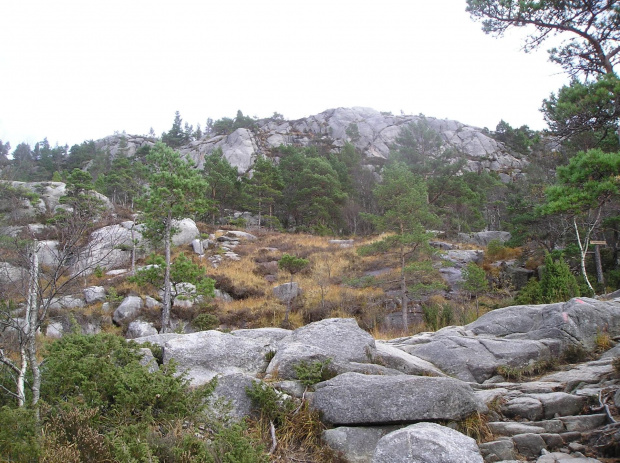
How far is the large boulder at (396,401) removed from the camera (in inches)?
195

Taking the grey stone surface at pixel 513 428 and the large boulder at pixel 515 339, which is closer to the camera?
the grey stone surface at pixel 513 428

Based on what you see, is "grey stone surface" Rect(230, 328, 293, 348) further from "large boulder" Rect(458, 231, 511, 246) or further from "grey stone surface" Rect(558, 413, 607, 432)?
"large boulder" Rect(458, 231, 511, 246)

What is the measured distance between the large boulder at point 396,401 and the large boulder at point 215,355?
1.70 m

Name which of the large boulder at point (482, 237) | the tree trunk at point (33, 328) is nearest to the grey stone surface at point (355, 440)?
the tree trunk at point (33, 328)

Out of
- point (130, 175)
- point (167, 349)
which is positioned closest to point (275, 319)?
point (167, 349)

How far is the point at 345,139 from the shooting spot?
2447 inches

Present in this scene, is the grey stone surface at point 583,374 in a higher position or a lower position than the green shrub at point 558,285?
lower

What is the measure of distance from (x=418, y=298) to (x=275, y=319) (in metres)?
6.54

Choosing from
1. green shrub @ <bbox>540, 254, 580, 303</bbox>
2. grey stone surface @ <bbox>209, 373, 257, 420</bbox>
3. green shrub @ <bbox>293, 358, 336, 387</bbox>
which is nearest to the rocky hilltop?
green shrub @ <bbox>540, 254, 580, 303</bbox>

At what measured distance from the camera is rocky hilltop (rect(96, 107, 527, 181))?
190 feet

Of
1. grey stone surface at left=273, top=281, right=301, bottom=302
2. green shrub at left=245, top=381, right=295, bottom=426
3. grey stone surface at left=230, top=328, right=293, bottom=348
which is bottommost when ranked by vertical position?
grey stone surface at left=273, top=281, right=301, bottom=302

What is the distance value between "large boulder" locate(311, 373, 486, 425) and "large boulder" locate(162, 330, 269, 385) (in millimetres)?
1699

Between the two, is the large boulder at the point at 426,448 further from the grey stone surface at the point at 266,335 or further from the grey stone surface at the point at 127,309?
the grey stone surface at the point at 127,309

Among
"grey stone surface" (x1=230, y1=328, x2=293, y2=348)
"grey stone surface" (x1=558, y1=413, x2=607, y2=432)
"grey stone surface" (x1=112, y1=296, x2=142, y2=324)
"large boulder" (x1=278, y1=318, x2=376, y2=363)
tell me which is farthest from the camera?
"grey stone surface" (x1=112, y1=296, x2=142, y2=324)
